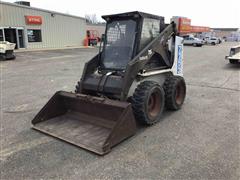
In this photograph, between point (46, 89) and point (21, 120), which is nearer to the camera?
point (21, 120)

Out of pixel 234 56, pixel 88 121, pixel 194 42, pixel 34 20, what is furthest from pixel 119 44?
pixel 194 42

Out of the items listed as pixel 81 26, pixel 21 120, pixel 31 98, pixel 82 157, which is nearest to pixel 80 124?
pixel 82 157

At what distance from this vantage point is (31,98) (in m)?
6.25

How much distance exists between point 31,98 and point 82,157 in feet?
12.2

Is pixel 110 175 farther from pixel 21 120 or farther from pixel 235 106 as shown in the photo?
A: pixel 235 106

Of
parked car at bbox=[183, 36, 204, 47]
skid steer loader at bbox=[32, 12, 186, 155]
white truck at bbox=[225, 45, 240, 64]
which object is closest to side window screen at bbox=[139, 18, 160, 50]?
skid steer loader at bbox=[32, 12, 186, 155]

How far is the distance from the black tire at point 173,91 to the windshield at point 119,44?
3.91 feet

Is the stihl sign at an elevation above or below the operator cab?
above

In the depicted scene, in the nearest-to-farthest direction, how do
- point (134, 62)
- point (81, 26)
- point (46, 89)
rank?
point (134, 62)
point (46, 89)
point (81, 26)

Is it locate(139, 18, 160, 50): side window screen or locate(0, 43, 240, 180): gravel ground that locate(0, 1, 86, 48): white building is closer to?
locate(0, 43, 240, 180): gravel ground

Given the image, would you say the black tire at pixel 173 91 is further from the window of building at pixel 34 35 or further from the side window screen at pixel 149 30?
the window of building at pixel 34 35

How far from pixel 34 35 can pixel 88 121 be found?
21.4 metres

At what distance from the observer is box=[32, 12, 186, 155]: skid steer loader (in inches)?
145

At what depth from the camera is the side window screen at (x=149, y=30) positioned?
4.46 meters
